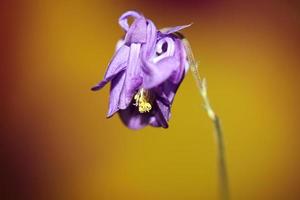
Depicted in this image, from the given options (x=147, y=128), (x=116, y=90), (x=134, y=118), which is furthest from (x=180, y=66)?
(x=147, y=128)

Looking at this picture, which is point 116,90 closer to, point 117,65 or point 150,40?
point 117,65

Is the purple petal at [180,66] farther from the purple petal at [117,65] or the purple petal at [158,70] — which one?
the purple petal at [117,65]

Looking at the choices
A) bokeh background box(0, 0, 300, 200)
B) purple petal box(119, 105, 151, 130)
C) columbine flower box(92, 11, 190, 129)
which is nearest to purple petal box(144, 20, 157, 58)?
columbine flower box(92, 11, 190, 129)

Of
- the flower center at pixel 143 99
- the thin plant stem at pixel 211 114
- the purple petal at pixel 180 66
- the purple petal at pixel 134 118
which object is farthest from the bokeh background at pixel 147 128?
the purple petal at pixel 180 66

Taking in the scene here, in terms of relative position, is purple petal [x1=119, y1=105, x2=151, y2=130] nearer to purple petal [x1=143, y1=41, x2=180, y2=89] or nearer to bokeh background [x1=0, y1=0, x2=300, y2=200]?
purple petal [x1=143, y1=41, x2=180, y2=89]

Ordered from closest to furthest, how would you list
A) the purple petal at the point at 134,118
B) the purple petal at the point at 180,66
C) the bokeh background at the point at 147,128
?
the purple petal at the point at 180,66, the purple petal at the point at 134,118, the bokeh background at the point at 147,128

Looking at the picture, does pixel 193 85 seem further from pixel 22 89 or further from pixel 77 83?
pixel 22 89
